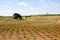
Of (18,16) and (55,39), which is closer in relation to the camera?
(55,39)

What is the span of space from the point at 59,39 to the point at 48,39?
0.95m

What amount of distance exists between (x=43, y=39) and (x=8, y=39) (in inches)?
122

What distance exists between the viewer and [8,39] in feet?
45.8

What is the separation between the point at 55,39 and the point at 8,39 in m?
4.14

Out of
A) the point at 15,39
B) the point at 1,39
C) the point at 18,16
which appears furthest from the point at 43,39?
the point at 18,16

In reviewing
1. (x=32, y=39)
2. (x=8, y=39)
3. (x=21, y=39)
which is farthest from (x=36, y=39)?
(x=8, y=39)

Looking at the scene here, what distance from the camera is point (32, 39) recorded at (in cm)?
1359

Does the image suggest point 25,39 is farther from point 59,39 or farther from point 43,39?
point 59,39

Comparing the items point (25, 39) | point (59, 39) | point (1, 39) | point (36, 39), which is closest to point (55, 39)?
point (59, 39)

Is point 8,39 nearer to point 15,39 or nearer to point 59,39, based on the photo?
point 15,39

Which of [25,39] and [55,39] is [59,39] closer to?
[55,39]

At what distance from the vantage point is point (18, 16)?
74.7m

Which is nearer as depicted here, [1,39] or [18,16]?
[1,39]

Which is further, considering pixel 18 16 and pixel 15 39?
pixel 18 16
